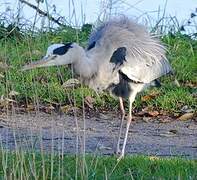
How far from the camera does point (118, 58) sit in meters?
7.83

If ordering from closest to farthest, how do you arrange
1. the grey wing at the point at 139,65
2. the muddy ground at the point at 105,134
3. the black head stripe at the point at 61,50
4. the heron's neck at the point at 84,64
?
the black head stripe at the point at 61,50 < the heron's neck at the point at 84,64 < the muddy ground at the point at 105,134 < the grey wing at the point at 139,65

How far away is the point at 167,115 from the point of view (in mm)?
9492

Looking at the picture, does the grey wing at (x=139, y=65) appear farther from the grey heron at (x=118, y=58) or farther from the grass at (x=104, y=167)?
the grass at (x=104, y=167)

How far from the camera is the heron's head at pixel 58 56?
7.21 meters

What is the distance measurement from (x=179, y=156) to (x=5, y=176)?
2.28m

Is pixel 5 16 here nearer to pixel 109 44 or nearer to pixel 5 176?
pixel 109 44

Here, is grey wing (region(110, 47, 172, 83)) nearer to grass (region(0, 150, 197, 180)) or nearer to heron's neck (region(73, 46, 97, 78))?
heron's neck (region(73, 46, 97, 78))

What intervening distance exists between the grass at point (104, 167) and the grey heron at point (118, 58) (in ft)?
1.98

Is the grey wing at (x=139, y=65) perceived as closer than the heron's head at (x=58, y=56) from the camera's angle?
No

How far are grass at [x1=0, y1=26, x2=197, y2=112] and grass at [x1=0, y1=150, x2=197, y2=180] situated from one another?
6.78ft

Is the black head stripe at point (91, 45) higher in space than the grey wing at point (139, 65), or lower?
higher

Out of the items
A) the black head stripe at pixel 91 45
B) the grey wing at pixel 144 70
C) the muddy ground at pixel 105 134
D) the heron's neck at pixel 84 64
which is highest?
the black head stripe at pixel 91 45

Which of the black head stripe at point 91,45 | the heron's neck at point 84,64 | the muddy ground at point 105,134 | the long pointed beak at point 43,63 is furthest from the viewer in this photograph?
the black head stripe at point 91,45

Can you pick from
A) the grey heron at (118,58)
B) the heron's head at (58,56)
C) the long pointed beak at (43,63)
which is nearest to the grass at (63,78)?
the grey heron at (118,58)
